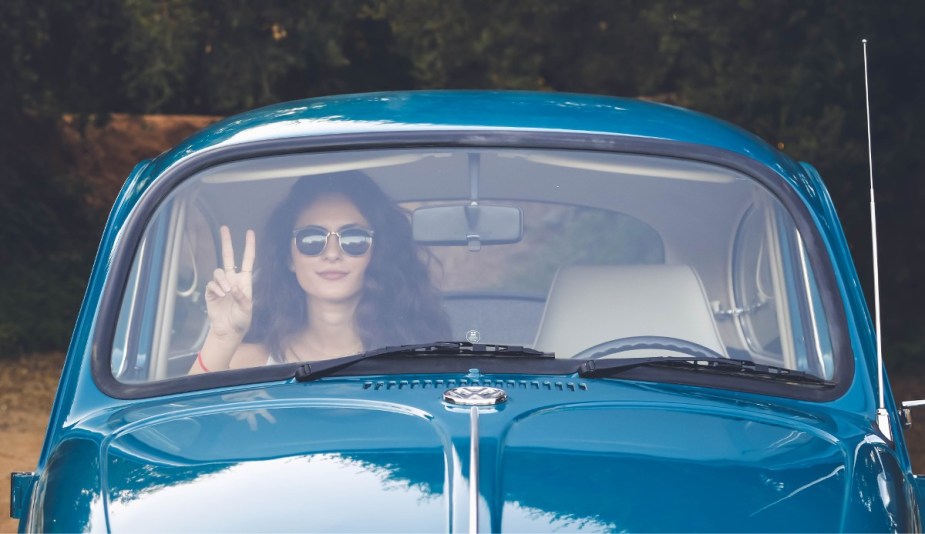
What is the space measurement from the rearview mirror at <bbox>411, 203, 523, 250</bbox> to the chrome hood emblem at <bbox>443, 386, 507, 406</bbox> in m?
0.75

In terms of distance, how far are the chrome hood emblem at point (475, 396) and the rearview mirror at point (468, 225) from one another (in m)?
0.75

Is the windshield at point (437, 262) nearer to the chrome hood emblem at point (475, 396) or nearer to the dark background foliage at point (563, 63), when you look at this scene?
the chrome hood emblem at point (475, 396)

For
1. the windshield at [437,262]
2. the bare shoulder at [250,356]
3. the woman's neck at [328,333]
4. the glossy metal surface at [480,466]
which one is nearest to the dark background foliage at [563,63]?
the windshield at [437,262]

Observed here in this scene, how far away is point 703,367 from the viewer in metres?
2.95

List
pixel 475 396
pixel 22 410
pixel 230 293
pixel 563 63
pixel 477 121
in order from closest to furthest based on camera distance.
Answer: pixel 475 396 → pixel 230 293 → pixel 477 121 → pixel 22 410 → pixel 563 63

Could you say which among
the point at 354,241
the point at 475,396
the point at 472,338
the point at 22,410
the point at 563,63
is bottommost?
the point at 22,410

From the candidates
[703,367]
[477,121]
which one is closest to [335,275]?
[477,121]

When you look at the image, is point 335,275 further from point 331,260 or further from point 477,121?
point 477,121

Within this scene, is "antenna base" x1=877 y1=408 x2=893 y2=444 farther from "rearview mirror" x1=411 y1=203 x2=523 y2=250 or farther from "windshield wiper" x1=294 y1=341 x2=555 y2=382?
"rearview mirror" x1=411 y1=203 x2=523 y2=250

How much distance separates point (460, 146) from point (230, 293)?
602 mm

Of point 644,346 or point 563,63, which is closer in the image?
point 644,346

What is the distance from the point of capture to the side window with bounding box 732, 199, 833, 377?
3160mm

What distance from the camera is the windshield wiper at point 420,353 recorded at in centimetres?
291

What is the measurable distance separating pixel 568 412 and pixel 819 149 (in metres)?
10.3
